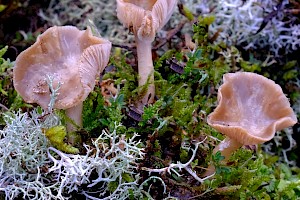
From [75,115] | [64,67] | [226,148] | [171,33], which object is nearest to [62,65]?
[64,67]

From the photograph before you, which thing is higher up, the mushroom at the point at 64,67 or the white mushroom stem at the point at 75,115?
the mushroom at the point at 64,67

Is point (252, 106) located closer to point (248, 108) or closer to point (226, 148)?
point (248, 108)

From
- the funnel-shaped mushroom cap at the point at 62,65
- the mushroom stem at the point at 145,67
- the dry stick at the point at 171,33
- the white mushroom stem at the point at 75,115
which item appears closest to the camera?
the funnel-shaped mushroom cap at the point at 62,65

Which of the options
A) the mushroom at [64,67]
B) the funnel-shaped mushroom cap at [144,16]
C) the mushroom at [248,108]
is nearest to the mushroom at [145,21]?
the funnel-shaped mushroom cap at [144,16]

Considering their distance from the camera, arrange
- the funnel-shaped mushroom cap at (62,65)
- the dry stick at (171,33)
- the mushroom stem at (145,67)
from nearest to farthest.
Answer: the funnel-shaped mushroom cap at (62,65)
the mushroom stem at (145,67)
the dry stick at (171,33)

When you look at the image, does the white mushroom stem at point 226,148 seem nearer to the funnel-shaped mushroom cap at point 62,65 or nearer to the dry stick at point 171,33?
the funnel-shaped mushroom cap at point 62,65

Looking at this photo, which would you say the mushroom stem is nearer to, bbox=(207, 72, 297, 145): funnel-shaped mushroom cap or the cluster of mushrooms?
the cluster of mushrooms

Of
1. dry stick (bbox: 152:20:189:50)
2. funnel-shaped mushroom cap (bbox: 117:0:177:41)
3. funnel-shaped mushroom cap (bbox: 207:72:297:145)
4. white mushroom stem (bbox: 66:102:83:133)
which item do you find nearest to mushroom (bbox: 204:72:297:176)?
funnel-shaped mushroom cap (bbox: 207:72:297:145)
